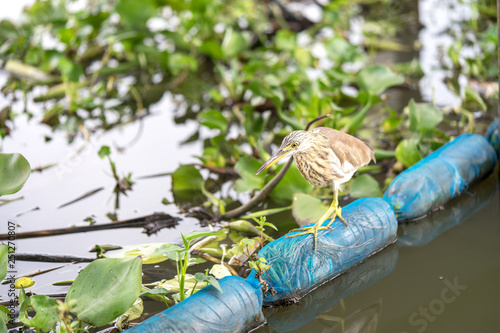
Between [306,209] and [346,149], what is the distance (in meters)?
0.25

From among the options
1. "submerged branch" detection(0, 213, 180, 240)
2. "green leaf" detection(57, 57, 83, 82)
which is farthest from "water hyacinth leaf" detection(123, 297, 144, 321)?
"green leaf" detection(57, 57, 83, 82)

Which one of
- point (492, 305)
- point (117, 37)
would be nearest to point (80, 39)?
point (117, 37)

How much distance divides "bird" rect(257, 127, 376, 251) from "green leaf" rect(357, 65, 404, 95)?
69 cm

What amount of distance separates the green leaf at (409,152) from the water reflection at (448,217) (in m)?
0.16

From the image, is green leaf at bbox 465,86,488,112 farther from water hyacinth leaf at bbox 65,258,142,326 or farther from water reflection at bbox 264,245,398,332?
water hyacinth leaf at bbox 65,258,142,326

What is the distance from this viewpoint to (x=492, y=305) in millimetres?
1171

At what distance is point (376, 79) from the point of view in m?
1.92

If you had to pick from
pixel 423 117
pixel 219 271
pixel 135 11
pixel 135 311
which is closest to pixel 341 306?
pixel 219 271

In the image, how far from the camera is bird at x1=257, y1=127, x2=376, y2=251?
1181mm

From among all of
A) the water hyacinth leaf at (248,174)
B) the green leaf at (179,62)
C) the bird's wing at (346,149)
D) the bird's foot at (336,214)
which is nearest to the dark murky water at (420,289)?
the bird's foot at (336,214)

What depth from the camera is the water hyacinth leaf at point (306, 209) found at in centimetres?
141

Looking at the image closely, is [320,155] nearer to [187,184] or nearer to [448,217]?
[448,217]

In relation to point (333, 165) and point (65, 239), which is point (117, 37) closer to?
point (65, 239)

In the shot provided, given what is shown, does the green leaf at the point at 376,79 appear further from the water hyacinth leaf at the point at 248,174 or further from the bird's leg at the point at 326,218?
the bird's leg at the point at 326,218
